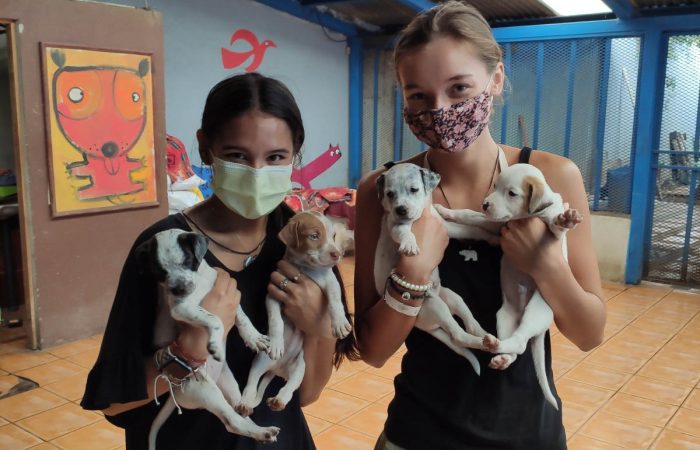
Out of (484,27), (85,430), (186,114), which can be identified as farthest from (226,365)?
(186,114)

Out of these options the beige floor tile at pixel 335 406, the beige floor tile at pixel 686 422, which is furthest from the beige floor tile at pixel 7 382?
the beige floor tile at pixel 686 422

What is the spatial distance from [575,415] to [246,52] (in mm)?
4797

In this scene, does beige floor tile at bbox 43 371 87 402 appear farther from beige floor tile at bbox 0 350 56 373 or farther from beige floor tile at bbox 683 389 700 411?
beige floor tile at bbox 683 389 700 411

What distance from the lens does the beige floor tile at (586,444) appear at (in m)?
3.12

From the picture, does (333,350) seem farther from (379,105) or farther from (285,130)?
(379,105)

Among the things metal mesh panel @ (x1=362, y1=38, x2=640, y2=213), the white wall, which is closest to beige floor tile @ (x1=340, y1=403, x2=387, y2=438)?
the white wall

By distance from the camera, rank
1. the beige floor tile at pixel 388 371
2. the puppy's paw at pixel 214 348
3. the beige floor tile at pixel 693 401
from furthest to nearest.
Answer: the beige floor tile at pixel 388 371, the beige floor tile at pixel 693 401, the puppy's paw at pixel 214 348

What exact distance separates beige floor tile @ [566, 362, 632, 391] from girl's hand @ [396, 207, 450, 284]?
302 cm

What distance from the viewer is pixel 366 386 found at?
3.83 metres

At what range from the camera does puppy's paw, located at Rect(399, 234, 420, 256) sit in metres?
1.30

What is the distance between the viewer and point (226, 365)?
1.28 m

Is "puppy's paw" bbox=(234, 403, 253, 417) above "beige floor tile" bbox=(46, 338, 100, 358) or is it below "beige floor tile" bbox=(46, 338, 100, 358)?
above

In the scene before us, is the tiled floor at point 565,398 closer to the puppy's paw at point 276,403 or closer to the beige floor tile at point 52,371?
the beige floor tile at point 52,371

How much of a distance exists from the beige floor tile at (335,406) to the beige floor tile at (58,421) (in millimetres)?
1202
